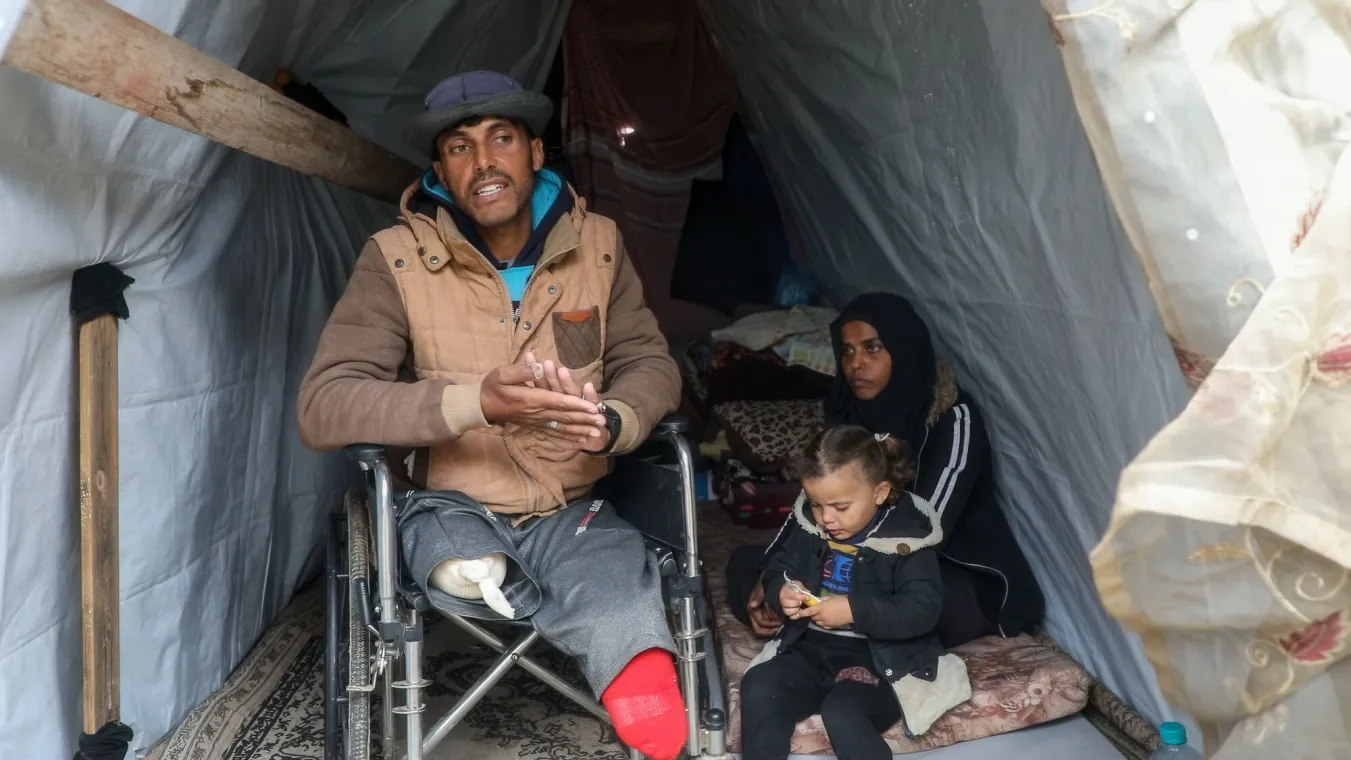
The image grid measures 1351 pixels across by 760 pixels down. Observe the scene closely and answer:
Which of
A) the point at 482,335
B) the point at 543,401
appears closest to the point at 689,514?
the point at 543,401

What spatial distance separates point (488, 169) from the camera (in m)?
2.11

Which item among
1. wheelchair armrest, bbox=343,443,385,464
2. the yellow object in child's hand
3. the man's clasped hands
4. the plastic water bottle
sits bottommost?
the plastic water bottle

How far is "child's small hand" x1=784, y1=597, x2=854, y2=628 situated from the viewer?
214cm

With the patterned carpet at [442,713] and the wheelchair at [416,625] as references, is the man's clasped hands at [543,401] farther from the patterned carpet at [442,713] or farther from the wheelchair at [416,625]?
the patterned carpet at [442,713]

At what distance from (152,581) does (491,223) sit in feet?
3.06

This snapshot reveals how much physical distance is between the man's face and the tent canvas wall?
429 millimetres

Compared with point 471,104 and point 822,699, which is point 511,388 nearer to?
point 471,104

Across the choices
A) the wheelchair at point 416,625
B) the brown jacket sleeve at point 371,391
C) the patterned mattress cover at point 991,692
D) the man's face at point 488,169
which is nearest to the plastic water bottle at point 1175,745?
the patterned mattress cover at point 991,692

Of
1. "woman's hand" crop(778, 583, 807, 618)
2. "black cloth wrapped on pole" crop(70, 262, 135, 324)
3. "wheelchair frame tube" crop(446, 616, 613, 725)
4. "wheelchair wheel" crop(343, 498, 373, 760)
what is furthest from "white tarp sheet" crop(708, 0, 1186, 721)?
"black cloth wrapped on pole" crop(70, 262, 135, 324)

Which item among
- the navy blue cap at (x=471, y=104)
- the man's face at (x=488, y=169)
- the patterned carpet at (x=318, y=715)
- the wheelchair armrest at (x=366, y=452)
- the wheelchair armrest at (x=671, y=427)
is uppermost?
the navy blue cap at (x=471, y=104)

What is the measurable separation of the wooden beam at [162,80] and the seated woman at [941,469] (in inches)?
50.9

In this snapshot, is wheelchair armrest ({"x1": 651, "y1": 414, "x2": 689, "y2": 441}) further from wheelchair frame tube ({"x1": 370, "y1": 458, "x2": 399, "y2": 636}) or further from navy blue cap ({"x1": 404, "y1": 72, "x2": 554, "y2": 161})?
navy blue cap ({"x1": 404, "y1": 72, "x2": 554, "y2": 161})

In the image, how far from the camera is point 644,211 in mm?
3920

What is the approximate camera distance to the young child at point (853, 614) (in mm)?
2105
